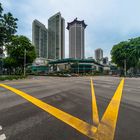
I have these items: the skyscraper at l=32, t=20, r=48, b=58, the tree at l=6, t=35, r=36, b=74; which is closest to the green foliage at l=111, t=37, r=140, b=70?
the tree at l=6, t=35, r=36, b=74

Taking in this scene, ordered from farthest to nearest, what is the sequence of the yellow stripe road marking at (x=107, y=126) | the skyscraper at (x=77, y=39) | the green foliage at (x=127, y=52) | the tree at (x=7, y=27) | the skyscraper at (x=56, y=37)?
1. the skyscraper at (x=77, y=39)
2. the skyscraper at (x=56, y=37)
3. the green foliage at (x=127, y=52)
4. the tree at (x=7, y=27)
5. the yellow stripe road marking at (x=107, y=126)

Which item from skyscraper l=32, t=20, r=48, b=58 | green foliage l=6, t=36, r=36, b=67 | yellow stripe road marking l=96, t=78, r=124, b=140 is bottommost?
yellow stripe road marking l=96, t=78, r=124, b=140

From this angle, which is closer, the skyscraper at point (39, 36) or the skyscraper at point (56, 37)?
the skyscraper at point (39, 36)

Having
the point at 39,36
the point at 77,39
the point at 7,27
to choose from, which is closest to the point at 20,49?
the point at 7,27

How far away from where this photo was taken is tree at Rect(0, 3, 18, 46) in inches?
905

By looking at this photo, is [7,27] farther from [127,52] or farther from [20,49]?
[127,52]

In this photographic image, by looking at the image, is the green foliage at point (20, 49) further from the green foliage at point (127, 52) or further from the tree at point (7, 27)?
the green foliage at point (127, 52)

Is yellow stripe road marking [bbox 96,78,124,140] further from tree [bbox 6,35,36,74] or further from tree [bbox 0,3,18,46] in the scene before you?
tree [bbox 6,35,36,74]

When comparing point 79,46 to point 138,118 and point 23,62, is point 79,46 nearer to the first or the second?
point 23,62

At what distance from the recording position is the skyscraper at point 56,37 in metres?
119

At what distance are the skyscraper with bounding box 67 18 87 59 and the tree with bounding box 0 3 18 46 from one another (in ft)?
350

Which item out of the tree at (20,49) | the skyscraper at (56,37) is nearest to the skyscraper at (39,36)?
the skyscraper at (56,37)

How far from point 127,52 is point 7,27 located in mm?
41589

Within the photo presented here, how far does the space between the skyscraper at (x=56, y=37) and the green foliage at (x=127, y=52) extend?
72.0 m
